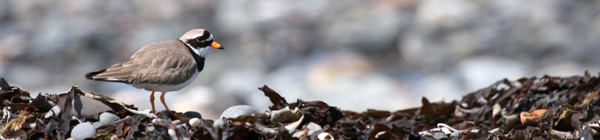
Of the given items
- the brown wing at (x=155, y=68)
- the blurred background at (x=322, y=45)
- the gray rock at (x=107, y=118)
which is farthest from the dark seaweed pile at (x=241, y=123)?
the blurred background at (x=322, y=45)

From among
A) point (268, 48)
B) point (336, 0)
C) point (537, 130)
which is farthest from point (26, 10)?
point (537, 130)

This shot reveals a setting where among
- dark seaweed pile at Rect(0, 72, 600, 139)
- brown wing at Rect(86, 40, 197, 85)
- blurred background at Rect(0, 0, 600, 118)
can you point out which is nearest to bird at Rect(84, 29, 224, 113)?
brown wing at Rect(86, 40, 197, 85)

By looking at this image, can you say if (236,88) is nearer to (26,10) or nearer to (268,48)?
(268,48)

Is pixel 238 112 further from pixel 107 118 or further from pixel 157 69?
pixel 157 69

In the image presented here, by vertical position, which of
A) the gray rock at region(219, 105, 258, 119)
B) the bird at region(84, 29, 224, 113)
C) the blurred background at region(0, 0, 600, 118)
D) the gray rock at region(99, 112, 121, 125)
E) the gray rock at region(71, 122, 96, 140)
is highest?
the blurred background at region(0, 0, 600, 118)

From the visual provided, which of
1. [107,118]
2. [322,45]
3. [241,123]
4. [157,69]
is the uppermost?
[322,45]

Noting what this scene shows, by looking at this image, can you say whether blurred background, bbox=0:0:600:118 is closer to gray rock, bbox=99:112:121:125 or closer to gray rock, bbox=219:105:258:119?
gray rock, bbox=219:105:258:119

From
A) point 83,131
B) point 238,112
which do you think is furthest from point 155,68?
point 83,131

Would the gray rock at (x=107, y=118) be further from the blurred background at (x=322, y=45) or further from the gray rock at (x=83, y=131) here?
the blurred background at (x=322, y=45)
